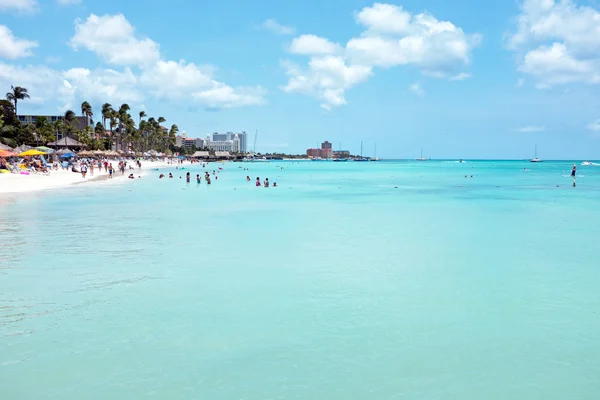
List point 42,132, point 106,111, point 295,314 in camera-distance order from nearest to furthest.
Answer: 1. point 295,314
2. point 42,132
3. point 106,111

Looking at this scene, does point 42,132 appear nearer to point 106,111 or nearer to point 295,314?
point 106,111

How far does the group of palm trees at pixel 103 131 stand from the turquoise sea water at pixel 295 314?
5623 centimetres

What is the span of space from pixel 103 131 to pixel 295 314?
108 m

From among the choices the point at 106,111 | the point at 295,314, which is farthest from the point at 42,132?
the point at 295,314

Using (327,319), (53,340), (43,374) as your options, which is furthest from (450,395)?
(53,340)

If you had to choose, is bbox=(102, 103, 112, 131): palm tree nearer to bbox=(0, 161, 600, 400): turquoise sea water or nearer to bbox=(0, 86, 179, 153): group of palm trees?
bbox=(0, 86, 179, 153): group of palm trees

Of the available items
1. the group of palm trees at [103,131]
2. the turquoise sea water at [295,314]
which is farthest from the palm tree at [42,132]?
the turquoise sea water at [295,314]

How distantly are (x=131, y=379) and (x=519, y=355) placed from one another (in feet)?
16.6

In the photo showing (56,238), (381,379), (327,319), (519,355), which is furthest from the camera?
(56,238)

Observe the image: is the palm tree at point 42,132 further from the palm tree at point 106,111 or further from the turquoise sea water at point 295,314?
the turquoise sea water at point 295,314

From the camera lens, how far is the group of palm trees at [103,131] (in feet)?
258

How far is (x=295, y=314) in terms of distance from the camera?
8.81 metres

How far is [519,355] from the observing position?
7.09 m

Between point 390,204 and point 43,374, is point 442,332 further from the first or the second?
point 390,204
